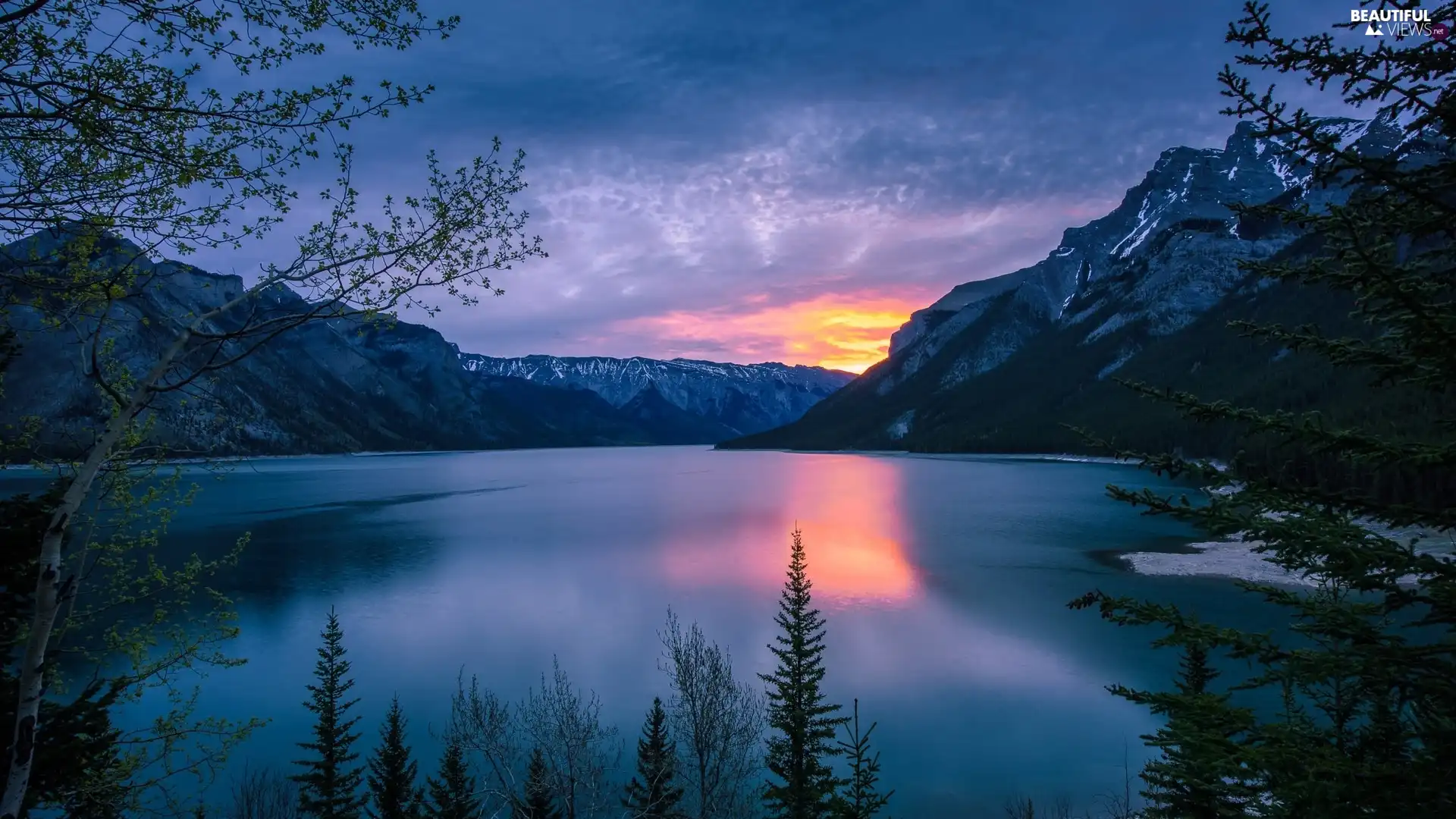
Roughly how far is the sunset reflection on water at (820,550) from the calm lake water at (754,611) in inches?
15.5

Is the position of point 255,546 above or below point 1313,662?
below

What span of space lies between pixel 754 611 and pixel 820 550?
2240 centimetres

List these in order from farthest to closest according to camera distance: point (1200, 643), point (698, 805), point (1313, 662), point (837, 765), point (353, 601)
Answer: point (353, 601), point (837, 765), point (698, 805), point (1200, 643), point (1313, 662)

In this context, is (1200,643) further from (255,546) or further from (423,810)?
(255,546)

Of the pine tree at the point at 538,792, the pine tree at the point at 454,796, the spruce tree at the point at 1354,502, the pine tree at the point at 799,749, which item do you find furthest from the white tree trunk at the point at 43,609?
the pine tree at the point at 799,749

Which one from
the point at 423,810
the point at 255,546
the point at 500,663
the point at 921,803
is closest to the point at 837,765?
the point at 921,803

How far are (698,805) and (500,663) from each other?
1719 centimetres

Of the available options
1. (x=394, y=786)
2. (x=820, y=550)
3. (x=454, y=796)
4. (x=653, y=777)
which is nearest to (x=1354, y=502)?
(x=653, y=777)

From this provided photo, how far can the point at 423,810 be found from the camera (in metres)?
20.0

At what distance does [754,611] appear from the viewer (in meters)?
41.3

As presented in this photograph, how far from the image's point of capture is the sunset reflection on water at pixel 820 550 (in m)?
48.5

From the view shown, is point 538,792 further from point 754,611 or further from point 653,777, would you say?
point 754,611

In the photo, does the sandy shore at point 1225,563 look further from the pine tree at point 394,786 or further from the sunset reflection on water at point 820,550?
the pine tree at point 394,786

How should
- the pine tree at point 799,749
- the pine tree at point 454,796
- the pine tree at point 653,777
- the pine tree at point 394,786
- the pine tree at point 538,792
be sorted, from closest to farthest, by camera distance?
the pine tree at point 538,792 < the pine tree at point 454,796 < the pine tree at point 799,749 < the pine tree at point 653,777 < the pine tree at point 394,786
